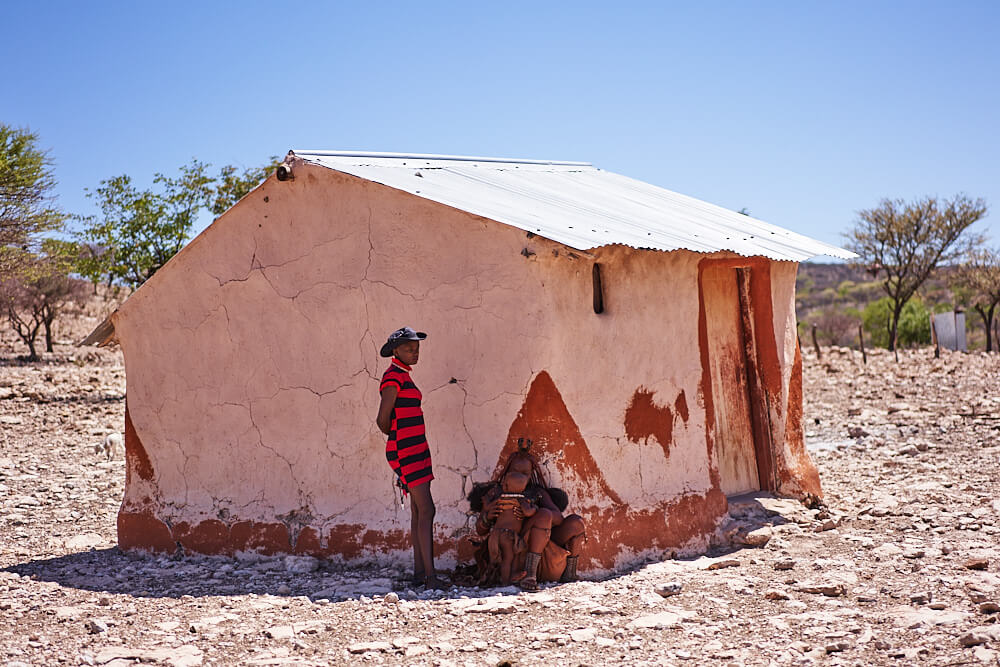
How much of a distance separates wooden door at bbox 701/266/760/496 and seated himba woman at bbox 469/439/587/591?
2329 mm

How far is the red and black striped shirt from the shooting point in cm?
532

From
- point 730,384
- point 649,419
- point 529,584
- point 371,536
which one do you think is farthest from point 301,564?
point 730,384

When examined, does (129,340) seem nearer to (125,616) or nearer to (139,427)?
(139,427)

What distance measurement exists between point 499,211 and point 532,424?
1.29 meters

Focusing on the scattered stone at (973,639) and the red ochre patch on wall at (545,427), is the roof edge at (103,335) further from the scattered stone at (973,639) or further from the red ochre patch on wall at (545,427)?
the scattered stone at (973,639)

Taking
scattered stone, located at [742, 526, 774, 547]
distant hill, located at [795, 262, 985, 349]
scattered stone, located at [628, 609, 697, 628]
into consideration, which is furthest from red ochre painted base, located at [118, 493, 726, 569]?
distant hill, located at [795, 262, 985, 349]

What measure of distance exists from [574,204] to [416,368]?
1846 mm

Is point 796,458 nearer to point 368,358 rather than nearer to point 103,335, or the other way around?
point 368,358

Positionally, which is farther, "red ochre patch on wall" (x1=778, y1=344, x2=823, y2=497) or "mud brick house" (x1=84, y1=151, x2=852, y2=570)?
"red ochre patch on wall" (x1=778, y1=344, x2=823, y2=497)

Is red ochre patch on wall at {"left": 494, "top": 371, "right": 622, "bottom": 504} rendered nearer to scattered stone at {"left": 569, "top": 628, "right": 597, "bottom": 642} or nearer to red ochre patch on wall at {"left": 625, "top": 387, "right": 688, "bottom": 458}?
red ochre patch on wall at {"left": 625, "top": 387, "right": 688, "bottom": 458}

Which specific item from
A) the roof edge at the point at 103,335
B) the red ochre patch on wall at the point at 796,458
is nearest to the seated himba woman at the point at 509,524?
the red ochre patch on wall at the point at 796,458

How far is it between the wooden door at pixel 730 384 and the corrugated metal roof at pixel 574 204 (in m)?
0.44

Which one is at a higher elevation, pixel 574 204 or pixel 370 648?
pixel 574 204

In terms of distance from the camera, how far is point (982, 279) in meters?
27.8
